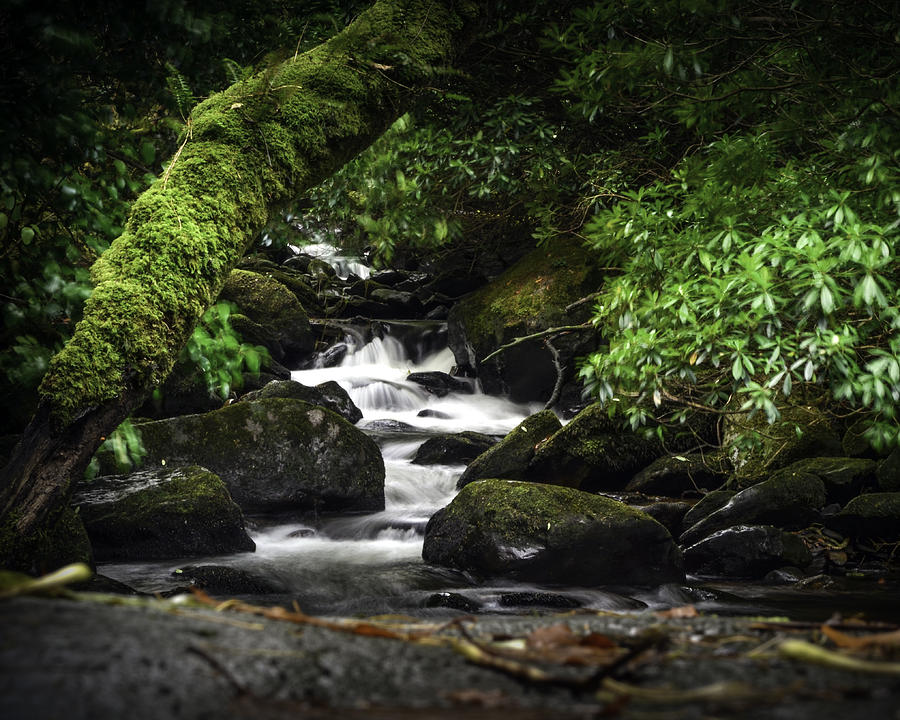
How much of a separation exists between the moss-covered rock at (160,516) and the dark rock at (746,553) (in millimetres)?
4543

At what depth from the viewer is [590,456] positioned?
8.90 m

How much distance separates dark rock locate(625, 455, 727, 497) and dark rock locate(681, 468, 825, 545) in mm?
1417

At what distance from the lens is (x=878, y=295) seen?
3475 mm

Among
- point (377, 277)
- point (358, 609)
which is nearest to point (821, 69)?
point (358, 609)

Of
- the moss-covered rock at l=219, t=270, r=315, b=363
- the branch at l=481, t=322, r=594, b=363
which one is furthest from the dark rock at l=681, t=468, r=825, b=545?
the moss-covered rock at l=219, t=270, r=315, b=363

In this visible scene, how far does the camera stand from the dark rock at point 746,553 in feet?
21.5

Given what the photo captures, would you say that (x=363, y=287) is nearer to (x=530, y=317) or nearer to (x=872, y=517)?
(x=530, y=317)

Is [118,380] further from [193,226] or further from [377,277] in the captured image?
[377,277]

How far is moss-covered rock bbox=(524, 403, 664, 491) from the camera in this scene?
8680 mm

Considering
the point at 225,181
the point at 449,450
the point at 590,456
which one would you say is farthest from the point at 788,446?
the point at 225,181

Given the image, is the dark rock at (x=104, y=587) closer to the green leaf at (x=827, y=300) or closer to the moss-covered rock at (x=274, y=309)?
the green leaf at (x=827, y=300)

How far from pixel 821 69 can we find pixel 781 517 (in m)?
4.52

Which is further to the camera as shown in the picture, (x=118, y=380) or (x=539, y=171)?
(x=539, y=171)

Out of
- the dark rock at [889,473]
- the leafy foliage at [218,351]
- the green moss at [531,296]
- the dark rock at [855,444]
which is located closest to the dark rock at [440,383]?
the green moss at [531,296]
